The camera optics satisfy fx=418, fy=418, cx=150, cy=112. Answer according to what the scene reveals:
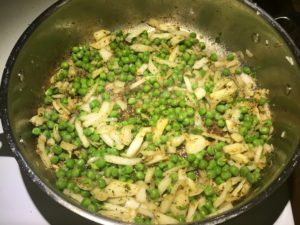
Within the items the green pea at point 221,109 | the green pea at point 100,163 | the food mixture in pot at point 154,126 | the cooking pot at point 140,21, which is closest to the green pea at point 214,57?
the food mixture in pot at point 154,126

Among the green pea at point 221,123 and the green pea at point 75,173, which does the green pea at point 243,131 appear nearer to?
the green pea at point 221,123

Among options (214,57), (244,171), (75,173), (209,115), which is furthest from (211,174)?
(214,57)

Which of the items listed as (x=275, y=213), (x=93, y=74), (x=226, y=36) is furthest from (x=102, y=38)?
(x=275, y=213)

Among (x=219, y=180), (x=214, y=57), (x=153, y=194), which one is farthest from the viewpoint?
(x=214, y=57)

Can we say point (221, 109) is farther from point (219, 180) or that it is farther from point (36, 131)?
point (36, 131)

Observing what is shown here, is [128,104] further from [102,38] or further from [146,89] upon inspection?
[102,38]

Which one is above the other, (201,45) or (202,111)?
(201,45)
